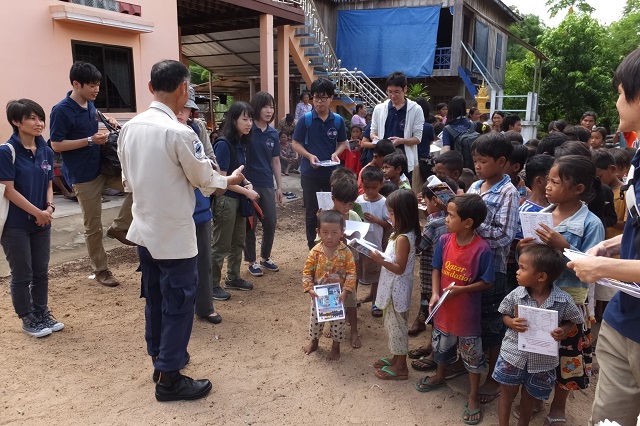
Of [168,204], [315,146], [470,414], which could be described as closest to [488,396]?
[470,414]

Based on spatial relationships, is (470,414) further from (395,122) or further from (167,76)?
(395,122)

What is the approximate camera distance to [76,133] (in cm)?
425

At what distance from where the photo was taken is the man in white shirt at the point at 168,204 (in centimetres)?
256

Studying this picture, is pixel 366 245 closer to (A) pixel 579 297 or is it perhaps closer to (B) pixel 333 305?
(B) pixel 333 305

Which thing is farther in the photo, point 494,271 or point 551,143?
point 551,143

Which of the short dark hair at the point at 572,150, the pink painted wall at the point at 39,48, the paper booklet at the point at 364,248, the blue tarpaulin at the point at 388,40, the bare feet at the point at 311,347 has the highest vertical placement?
the blue tarpaulin at the point at 388,40

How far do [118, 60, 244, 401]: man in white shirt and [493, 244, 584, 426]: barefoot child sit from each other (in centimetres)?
176

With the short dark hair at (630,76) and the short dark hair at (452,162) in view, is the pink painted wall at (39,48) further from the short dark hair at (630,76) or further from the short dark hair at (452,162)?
the short dark hair at (630,76)

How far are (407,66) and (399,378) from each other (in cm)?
1392

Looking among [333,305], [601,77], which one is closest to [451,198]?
[333,305]

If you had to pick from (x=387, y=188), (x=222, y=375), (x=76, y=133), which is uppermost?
(x=76, y=133)

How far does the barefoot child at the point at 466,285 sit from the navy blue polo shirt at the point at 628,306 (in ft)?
2.69

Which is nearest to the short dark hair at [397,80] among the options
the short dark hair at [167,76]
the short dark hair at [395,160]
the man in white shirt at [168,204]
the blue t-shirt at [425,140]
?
the blue t-shirt at [425,140]

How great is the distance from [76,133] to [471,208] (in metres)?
3.62
